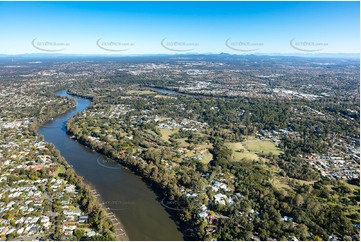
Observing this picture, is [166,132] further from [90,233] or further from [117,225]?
[90,233]

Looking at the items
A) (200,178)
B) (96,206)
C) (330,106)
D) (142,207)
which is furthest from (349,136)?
(96,206)

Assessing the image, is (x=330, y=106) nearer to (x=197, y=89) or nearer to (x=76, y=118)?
(x=197, y=89)

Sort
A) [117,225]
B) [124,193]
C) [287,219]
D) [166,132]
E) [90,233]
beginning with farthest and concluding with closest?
[166,132], [124,193], [287,219], [117,225], [90,233]

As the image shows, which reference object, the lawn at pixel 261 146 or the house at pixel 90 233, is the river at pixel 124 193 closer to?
the house at pixel 90 233

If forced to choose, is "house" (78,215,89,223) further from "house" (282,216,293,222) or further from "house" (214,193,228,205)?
"house" (282,216,293,222)

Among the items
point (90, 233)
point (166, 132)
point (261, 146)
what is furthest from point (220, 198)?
point (166, 132)

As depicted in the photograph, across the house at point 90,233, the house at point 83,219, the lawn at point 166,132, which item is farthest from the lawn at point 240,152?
the house at point 90,233

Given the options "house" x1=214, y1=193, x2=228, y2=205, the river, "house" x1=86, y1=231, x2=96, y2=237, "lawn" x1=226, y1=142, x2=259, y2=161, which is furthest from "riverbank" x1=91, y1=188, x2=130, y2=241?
"lawn" x1=226, y1=142, x2=259, y2=161

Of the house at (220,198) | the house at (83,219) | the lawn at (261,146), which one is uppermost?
the house at (83,219)
